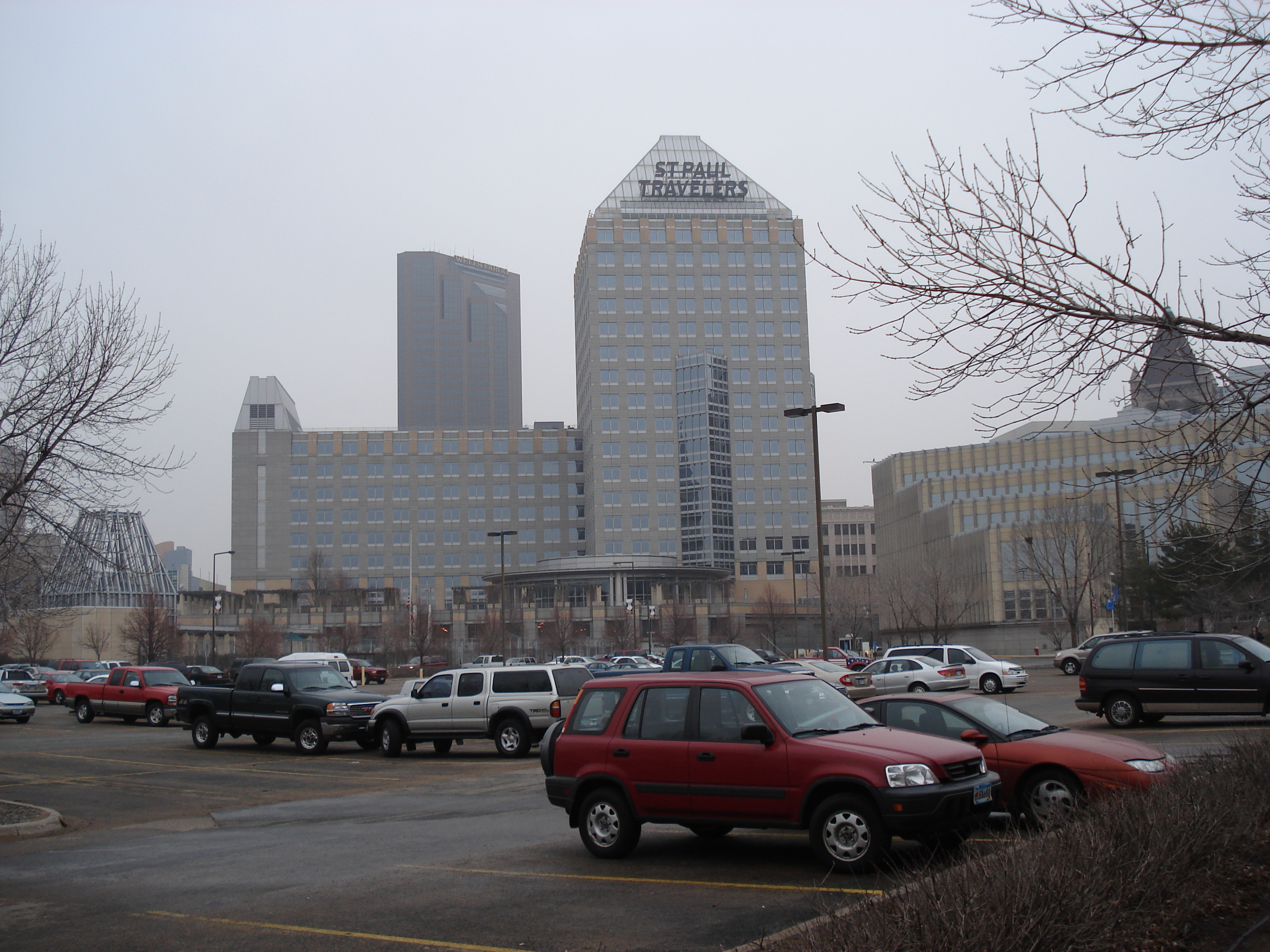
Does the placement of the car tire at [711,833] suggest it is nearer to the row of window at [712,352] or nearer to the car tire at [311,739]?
the car tire at [311,739]

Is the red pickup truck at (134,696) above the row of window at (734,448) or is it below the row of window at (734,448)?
below

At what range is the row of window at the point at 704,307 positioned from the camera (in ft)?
434

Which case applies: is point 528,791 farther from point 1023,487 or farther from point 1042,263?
point 1023,487

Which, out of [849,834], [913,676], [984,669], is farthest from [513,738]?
[984,669]

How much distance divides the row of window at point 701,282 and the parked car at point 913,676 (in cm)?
10259

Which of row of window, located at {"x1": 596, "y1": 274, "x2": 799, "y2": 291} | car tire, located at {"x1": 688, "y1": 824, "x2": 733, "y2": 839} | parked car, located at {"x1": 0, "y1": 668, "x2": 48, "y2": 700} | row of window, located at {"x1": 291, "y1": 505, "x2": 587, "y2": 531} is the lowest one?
parked car, located at {"x1": 0, "y1": 668, "x2": 48, "y2": 700}

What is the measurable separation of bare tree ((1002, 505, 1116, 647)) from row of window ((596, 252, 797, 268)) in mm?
62661

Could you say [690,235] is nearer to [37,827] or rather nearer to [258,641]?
[258,641]

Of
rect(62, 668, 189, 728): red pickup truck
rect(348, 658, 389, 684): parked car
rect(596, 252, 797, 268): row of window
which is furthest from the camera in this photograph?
rect(596, 252, 797, 268): row of window

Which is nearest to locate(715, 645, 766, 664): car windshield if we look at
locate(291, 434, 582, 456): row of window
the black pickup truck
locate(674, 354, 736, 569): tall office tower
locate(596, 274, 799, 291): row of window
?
the black pickup truck

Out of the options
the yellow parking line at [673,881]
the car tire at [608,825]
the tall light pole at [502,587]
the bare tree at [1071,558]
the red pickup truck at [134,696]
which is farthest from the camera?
the tall light pole at [502,587]

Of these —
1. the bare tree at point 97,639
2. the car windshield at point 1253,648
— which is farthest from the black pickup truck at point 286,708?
the bare tree at point 97,639

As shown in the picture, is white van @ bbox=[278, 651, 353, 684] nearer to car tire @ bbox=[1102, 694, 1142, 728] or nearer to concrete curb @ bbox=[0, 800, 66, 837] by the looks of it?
concrete curb @ bbox=[0, 800, 66, 837]

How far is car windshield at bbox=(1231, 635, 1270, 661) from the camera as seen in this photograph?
65.6 ft
